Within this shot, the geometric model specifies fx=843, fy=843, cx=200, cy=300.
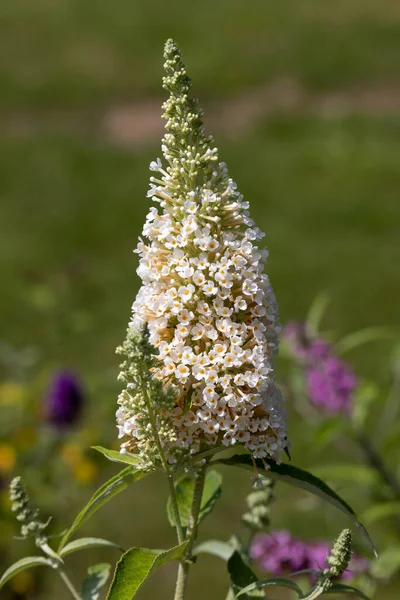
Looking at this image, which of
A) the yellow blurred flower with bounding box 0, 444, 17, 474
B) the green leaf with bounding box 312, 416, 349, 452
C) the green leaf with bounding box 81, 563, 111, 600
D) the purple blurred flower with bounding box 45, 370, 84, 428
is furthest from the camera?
the purple blurred flower with bounding box 45, 370, 84, 428

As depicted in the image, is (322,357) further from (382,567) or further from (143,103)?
(143,103)

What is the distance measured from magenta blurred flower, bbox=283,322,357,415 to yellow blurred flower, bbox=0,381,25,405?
5.14 feet

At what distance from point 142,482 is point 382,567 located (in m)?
2.48

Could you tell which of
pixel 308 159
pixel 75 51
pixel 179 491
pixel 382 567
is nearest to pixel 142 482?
pixel 382 567

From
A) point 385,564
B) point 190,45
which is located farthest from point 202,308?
point 190,45

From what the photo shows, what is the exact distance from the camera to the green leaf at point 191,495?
133 cm

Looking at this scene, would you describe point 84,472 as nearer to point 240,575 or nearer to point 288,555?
point 288,555

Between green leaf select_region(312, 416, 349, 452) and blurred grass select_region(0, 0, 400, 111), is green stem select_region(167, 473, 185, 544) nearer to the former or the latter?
green leaf select_region(312, 416, 349, 452)

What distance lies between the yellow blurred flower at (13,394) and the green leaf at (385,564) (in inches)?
80.9

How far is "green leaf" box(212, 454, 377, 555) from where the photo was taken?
3.77 ft

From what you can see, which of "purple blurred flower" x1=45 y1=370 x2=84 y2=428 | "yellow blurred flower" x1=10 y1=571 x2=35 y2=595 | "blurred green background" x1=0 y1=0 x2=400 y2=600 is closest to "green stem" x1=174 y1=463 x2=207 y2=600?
"blurred green background" x1=0 y1=0 x2=400 y2=600

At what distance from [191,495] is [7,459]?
2.13 meters

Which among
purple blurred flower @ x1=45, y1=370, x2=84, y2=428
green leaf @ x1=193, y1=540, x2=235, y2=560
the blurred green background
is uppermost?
the blurred green background

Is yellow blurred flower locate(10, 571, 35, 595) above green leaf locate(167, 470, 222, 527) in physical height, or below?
below
